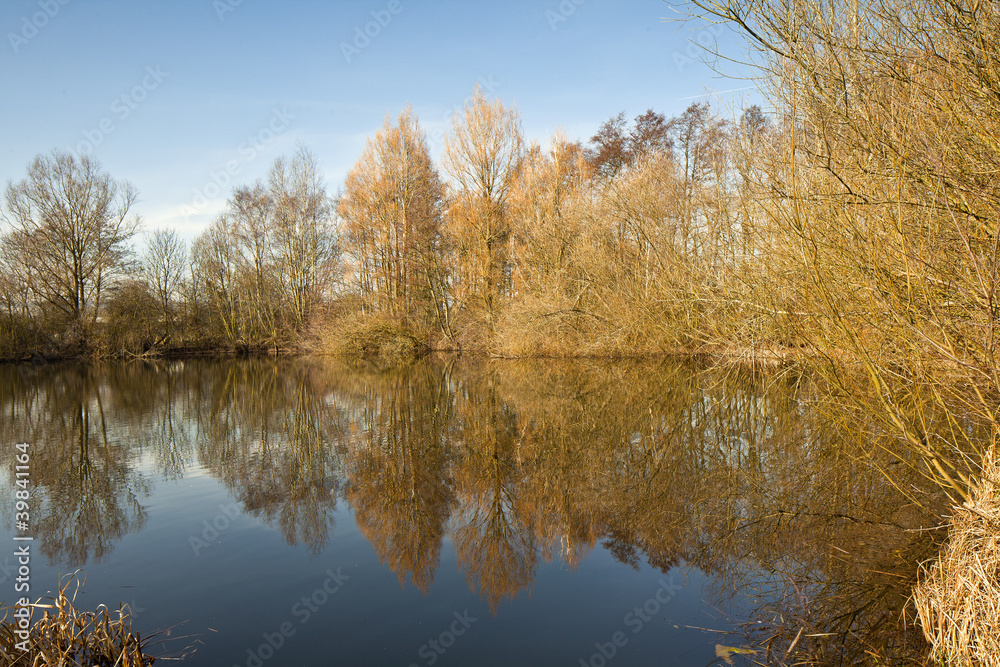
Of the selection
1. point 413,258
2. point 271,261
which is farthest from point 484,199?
point 271,261

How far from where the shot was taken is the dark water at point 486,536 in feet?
12.0

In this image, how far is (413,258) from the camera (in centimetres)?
2719

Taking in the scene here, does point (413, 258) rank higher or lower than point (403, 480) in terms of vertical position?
higher

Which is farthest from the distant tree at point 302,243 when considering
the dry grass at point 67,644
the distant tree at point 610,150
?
the dry grass at point 67,644

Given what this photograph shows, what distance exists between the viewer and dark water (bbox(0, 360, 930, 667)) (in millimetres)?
3646

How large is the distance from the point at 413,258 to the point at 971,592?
25.6 meters

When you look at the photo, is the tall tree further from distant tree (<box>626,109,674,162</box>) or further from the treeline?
distant tree (<box>626,109,674,162</box>)

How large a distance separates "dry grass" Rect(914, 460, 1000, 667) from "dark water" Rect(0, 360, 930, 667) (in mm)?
314

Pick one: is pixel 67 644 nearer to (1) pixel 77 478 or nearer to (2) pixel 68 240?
(1) pixel 77 478

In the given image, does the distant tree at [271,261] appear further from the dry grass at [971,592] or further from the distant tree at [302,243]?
the dry grass at [971,592]

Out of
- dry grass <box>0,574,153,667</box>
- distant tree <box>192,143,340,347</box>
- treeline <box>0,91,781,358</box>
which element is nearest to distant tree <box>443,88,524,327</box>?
treeline <box>0,91,781,358</box>

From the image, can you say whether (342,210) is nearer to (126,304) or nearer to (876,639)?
(126,304)

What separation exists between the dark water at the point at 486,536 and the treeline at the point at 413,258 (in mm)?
7277

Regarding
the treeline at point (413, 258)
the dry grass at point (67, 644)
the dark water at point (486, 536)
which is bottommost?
the dark water at point (486, 536)
